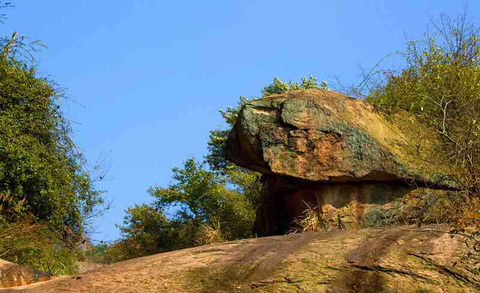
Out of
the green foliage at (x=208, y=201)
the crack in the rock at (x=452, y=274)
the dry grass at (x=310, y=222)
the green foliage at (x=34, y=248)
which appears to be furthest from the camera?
the green foliage at (x=208, y=201)

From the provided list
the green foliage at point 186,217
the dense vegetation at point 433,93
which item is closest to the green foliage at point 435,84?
the dense vegetation at point 433,93

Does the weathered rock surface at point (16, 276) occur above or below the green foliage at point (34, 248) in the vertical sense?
below

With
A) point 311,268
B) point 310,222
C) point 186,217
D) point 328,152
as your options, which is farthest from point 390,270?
point 186,217

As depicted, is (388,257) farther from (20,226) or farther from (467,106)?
(20,226)

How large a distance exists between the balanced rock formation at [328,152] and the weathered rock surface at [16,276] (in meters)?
5.97

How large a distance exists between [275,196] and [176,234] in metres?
7.70

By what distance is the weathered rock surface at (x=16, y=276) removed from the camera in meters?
10.5

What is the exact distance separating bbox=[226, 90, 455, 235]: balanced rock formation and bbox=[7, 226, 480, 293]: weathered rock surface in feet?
16.8

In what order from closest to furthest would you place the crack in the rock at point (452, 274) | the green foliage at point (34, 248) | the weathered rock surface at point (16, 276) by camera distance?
the crack in the rock at point (452, 274) → the weathered rock surface at point (16, 276) → the green foliage at point (34, 248)

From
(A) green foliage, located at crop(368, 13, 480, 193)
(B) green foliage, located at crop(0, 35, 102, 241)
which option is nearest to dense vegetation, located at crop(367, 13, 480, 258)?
(A) green foliage, located at crop(368, 13, 480, 193)

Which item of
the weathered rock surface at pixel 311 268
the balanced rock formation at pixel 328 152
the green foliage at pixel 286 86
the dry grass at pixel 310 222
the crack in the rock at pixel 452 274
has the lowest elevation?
the crack in the rock at pixel 452 274

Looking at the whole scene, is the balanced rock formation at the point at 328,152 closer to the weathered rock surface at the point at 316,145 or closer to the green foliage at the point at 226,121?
the weathered rock surface at the point at 316,145

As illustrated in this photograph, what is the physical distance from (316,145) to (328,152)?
286mm

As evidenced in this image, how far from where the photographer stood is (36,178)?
60.9 feet
